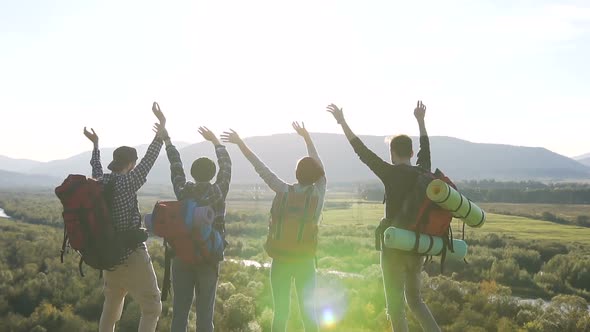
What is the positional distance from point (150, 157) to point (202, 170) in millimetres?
622

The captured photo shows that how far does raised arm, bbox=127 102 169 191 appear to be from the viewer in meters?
5.03

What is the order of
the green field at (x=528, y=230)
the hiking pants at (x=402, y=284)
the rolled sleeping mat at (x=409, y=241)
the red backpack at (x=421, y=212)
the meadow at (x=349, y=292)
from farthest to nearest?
the green field at (x=528, y=230)
the meadow at (x=349, y=292)
the hiking pants at (x=402, y=284)
the red backpack at (x=421, y=212)
the rolled sleeping mat at (x=409, y=241)

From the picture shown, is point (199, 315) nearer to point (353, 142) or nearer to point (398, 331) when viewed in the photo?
point (398, 331)

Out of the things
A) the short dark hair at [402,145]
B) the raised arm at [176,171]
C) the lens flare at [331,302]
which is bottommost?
the lens flare at [331,302]

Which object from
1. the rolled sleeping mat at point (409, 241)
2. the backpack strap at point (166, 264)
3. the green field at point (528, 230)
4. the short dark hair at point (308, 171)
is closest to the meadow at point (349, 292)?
the rolled sleeping mat at point (409, 241)

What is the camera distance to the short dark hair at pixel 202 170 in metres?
5.07

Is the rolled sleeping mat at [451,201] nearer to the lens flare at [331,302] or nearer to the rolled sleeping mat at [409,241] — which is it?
the rolled sleeping mat at [409,241]

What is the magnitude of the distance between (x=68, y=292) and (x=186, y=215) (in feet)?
74.2

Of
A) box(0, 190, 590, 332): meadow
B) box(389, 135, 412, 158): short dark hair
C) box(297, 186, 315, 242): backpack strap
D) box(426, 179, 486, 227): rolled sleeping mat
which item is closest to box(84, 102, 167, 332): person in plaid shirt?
box(297, 186, 315, 242): backpack strap

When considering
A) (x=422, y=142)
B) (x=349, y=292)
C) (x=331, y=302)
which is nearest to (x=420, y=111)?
(x=422, y=142)

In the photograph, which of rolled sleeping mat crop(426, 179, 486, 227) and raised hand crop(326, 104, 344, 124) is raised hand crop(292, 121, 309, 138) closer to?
raised hand crop(326, 104, 344, 124)

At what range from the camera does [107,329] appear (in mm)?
5234

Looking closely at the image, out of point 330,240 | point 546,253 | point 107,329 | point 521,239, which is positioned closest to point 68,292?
point 107,329

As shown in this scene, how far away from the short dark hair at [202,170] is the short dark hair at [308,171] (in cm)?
85
